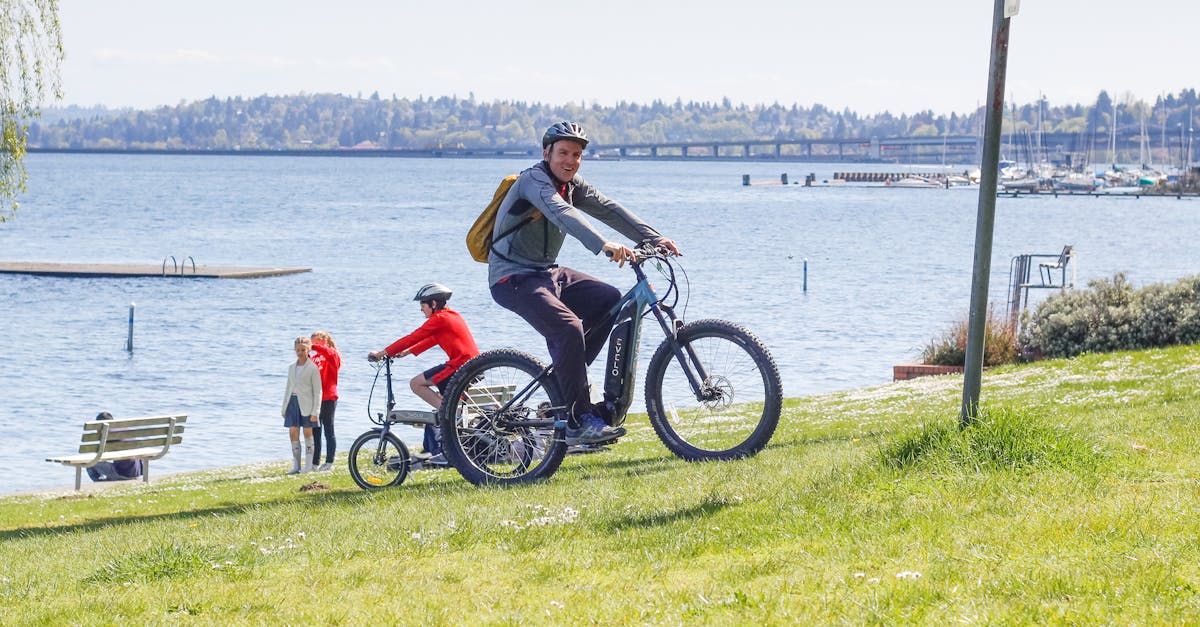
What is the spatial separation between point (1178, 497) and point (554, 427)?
3.53 metres

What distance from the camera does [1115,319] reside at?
20.9m

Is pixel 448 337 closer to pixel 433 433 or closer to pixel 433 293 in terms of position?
pixel 433 293

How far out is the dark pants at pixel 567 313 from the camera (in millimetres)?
7957

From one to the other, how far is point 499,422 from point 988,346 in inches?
632

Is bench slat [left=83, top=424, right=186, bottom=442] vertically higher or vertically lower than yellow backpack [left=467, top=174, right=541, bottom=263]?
lower

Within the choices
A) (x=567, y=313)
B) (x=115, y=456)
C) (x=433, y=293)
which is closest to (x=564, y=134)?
(x=567, y=313)

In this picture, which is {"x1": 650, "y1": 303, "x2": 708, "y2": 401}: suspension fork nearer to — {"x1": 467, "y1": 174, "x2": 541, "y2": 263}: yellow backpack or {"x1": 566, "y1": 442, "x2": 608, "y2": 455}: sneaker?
{"x1": 566, "y1": 442, "x2": 608, "y2": 455}: sneaker

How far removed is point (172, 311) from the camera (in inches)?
1906

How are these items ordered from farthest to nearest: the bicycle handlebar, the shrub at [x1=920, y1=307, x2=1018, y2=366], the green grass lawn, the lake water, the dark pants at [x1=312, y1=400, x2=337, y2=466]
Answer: the lake water
the shrub at [x1=920, y1=307, x2=1018, y2=366]
the dark pants at [x1=312, y1=400, x2=337, y2=466]
the bicycle handlebar
the green grass lawn

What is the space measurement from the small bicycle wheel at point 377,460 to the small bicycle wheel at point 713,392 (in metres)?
4.48

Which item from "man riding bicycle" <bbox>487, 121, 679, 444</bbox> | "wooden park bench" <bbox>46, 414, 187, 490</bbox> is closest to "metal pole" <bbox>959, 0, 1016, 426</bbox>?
"man riding bicycle" <bbox>487, 121, 679, 444</bbox>

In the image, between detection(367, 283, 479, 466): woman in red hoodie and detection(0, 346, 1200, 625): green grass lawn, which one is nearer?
detection(0, 346, 1200, 625): green grass lawn

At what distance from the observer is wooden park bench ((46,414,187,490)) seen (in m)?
17.1

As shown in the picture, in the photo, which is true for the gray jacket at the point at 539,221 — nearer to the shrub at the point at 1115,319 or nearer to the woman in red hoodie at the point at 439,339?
the woman in red hoodie at the point at 439,339
